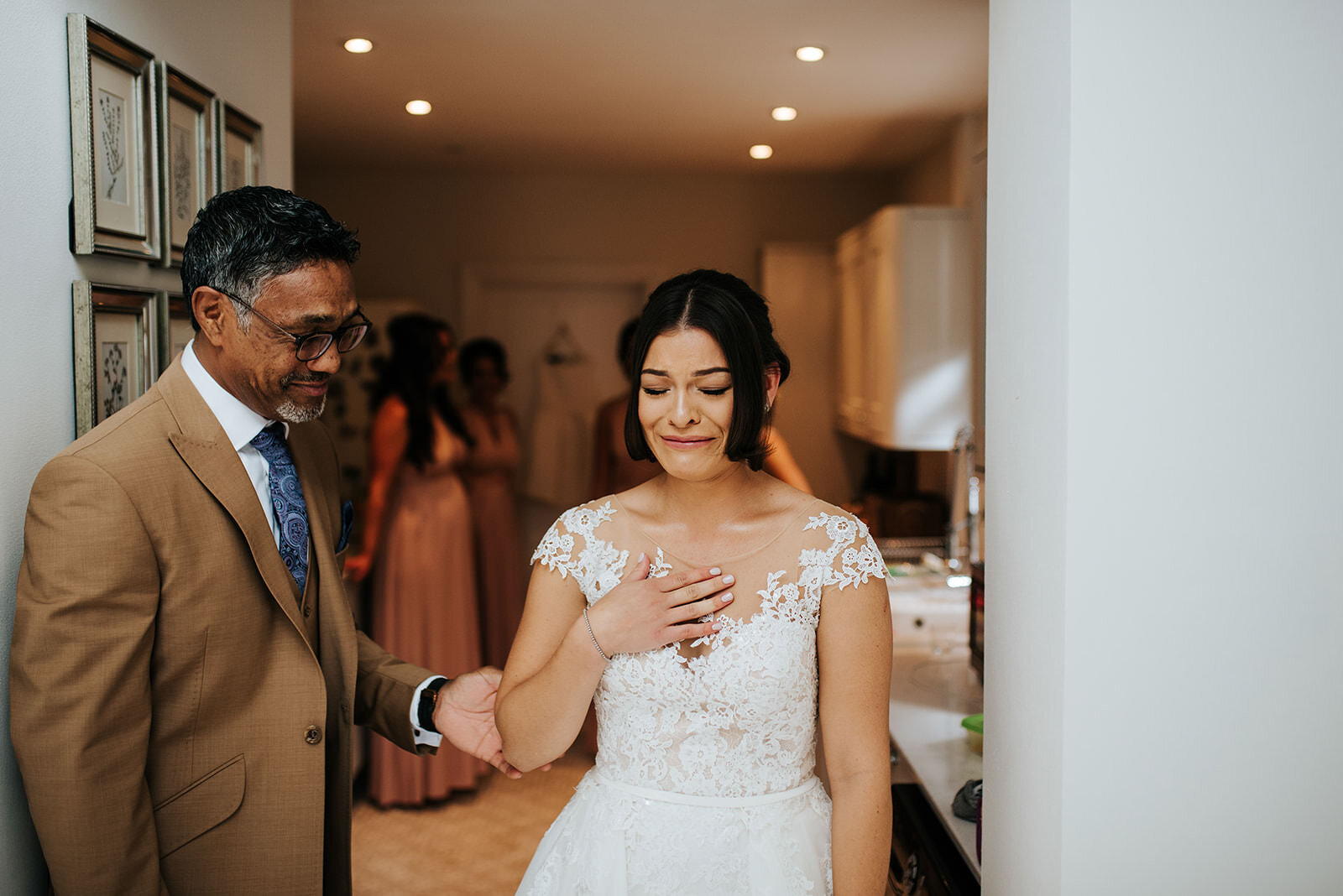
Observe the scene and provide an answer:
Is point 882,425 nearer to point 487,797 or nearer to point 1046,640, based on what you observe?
point 487,797

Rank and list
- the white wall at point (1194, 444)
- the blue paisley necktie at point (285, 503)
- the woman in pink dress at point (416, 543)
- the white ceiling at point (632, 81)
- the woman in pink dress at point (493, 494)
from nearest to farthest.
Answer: the white wall at point (1194, 444), the blue paisley necktie at point (285, 503), the white ceiling at point (632, 81), the woman in pink dress at point (416, 543), the woman in pink dress at point (493, 494)

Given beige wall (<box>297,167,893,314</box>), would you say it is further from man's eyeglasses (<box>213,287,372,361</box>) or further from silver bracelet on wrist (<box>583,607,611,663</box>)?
silver bracelet on wrist (<box>583,607,611,663</box>)

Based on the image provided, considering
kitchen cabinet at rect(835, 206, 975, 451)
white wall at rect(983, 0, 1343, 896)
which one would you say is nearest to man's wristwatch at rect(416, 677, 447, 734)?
white wall at rect(983, 0, 1343, 896)

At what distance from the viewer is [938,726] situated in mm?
2371

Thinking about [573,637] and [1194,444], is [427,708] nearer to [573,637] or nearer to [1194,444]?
[573,637]

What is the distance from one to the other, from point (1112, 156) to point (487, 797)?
3516 millimetres

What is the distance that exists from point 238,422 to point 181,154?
698 mm

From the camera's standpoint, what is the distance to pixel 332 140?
4.72 metres

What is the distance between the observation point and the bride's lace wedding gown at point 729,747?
146 cm

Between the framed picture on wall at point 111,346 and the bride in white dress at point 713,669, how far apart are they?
733mm

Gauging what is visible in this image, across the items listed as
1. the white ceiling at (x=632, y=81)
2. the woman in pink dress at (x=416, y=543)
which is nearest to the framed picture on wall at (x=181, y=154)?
the white ceiling at (x=632, y=81)

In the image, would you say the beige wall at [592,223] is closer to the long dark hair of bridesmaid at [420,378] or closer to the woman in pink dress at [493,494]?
the woman in pink dress at [493,494]

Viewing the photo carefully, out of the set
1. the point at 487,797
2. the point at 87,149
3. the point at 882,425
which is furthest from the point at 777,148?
the point at 87,149

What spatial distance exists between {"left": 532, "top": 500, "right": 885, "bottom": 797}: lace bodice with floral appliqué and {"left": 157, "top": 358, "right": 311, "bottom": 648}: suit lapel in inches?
16.6
